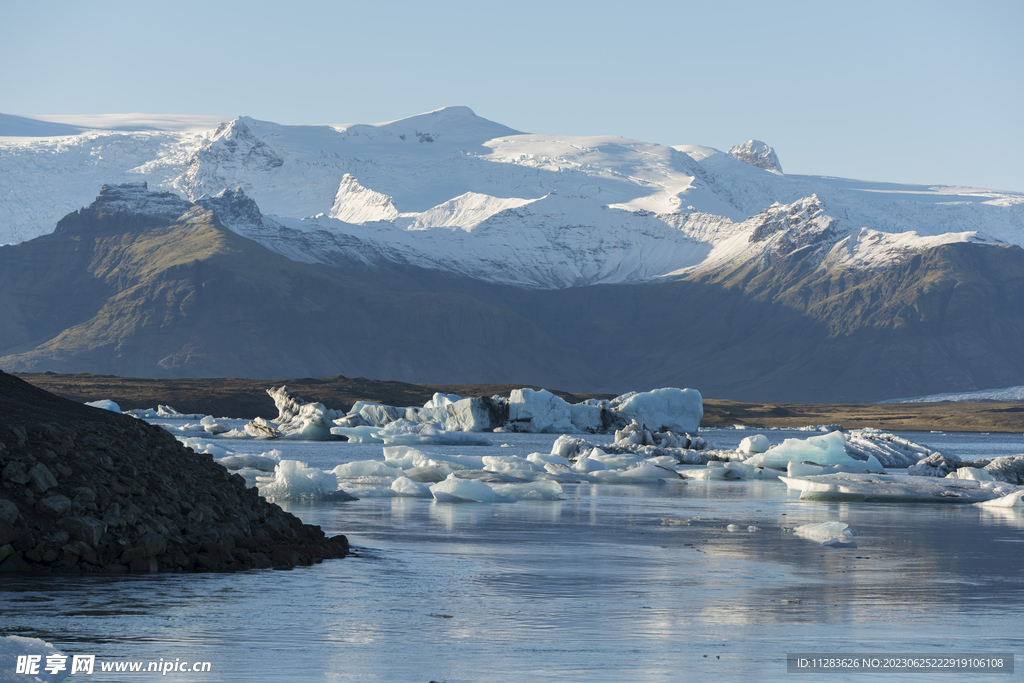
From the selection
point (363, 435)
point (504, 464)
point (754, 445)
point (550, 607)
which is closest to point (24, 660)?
point (550, 607)

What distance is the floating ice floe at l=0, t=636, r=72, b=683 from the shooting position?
1088 cm

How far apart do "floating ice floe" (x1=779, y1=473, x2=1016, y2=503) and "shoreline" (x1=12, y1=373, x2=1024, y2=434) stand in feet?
392

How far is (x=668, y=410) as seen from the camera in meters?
114

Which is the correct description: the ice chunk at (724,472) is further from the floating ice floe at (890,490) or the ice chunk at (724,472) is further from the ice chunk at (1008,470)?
the floating ice floe at (890,490)

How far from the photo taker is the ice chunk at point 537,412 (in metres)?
114

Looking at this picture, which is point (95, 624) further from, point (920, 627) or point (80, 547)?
point (920, 627)

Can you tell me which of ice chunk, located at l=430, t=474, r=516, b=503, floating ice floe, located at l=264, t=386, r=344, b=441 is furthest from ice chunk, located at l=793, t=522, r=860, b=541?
floating ice floe, located at l=264, t=386, r=344, b=441

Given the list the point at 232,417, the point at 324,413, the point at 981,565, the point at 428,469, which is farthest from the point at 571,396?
the point at 981,565

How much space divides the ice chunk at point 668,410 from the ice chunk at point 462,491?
245 feet

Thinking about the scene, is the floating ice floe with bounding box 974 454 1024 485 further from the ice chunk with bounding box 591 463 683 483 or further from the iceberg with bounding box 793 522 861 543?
the iceberg with bounding box 793 522 861 543

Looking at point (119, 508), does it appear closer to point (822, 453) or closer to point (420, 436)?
point (822, 453)

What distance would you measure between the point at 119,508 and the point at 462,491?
18.0 m

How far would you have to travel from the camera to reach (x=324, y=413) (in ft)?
325

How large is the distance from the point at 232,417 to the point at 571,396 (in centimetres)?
5664
